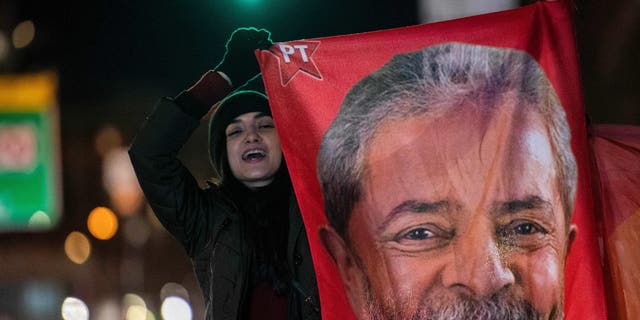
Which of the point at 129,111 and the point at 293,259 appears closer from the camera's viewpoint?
the point at 293,259

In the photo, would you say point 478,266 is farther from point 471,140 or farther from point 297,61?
point 297,61

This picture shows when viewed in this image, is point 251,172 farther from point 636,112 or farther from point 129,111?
point 129,111

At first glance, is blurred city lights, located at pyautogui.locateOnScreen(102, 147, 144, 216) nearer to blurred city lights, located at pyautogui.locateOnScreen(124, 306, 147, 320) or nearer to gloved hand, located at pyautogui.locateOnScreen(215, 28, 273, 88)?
blurred city lights, located at pyautogui.locateOnScreen(124, 306, 147, 320)

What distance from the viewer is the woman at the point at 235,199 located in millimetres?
3227

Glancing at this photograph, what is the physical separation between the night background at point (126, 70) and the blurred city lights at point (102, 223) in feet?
0.81

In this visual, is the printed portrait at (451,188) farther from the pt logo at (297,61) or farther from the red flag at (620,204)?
the red flag at (620,204)

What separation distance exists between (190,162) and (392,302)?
4281 millimetres

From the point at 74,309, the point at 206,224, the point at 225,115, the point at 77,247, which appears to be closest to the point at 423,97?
the point at 225,115

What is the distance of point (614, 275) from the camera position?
3.12 meters

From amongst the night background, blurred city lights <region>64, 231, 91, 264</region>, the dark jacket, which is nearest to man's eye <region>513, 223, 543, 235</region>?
the dark jacket

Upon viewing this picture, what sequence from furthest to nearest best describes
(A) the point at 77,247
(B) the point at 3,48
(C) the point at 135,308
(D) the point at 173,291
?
(A) the point at 77,247 < (C) the point at 135,308 < (D) the point at 173,291 < (B) the point at 3,48

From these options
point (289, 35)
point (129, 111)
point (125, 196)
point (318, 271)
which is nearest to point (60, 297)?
point (125, 196)

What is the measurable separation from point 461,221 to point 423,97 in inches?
13.9

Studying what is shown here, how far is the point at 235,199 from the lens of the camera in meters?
3.35
